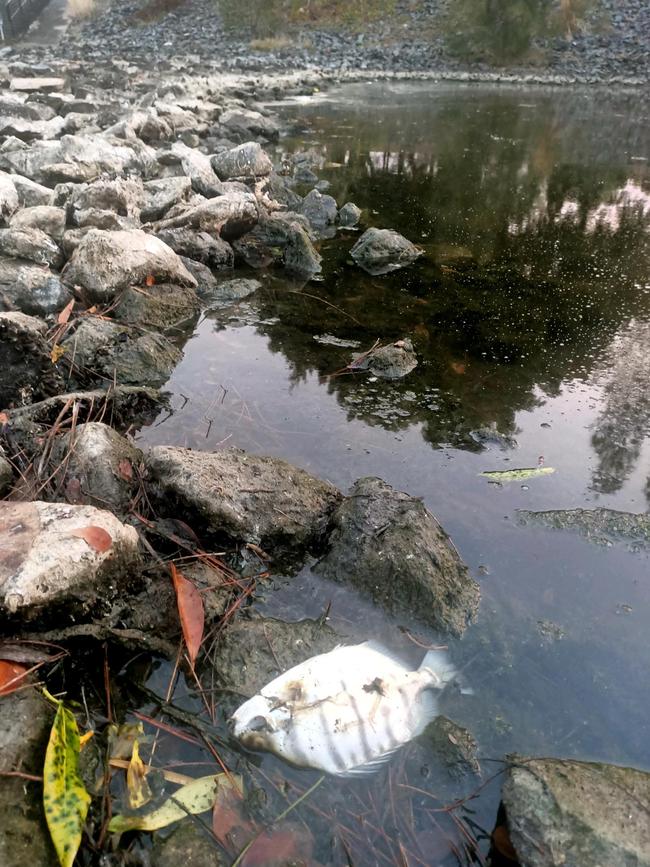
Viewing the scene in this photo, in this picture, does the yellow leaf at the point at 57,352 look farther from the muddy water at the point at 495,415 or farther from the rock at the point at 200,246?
the rock at the point at 200,246

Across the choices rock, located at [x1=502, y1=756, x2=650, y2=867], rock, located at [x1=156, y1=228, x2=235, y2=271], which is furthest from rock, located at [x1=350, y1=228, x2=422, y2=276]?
rock, located at [x1=502, y1=756, x2=650, y2=867]

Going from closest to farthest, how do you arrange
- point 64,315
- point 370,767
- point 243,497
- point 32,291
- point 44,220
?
point 370,767 → point 243,497 → point 64,315 → point 32,291 → point 44,220

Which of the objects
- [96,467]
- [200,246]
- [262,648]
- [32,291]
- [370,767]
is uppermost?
[32,291]

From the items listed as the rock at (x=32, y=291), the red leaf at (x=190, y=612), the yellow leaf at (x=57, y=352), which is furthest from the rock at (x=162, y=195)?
the red leaf at (x=190, y=612)

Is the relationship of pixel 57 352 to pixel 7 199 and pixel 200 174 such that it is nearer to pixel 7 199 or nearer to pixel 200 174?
pixel 7 199

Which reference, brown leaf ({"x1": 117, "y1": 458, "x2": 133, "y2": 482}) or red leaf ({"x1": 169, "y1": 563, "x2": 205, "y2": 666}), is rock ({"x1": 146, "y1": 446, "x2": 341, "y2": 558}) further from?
red leaf ({"x1": 169, "y1": 563, "x2": 205, "y2": 666})

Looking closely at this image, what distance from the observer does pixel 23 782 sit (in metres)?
2.10

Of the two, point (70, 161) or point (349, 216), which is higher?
point (70, 161)

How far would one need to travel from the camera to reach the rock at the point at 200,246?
7.14 metres

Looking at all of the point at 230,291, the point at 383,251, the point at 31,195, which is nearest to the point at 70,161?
the point at 31,195

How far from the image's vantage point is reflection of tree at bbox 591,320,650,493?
407 cm

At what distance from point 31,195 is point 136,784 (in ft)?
23.0

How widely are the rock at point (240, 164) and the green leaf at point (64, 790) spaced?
→ 31.2 ft

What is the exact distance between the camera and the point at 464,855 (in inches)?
85.0
